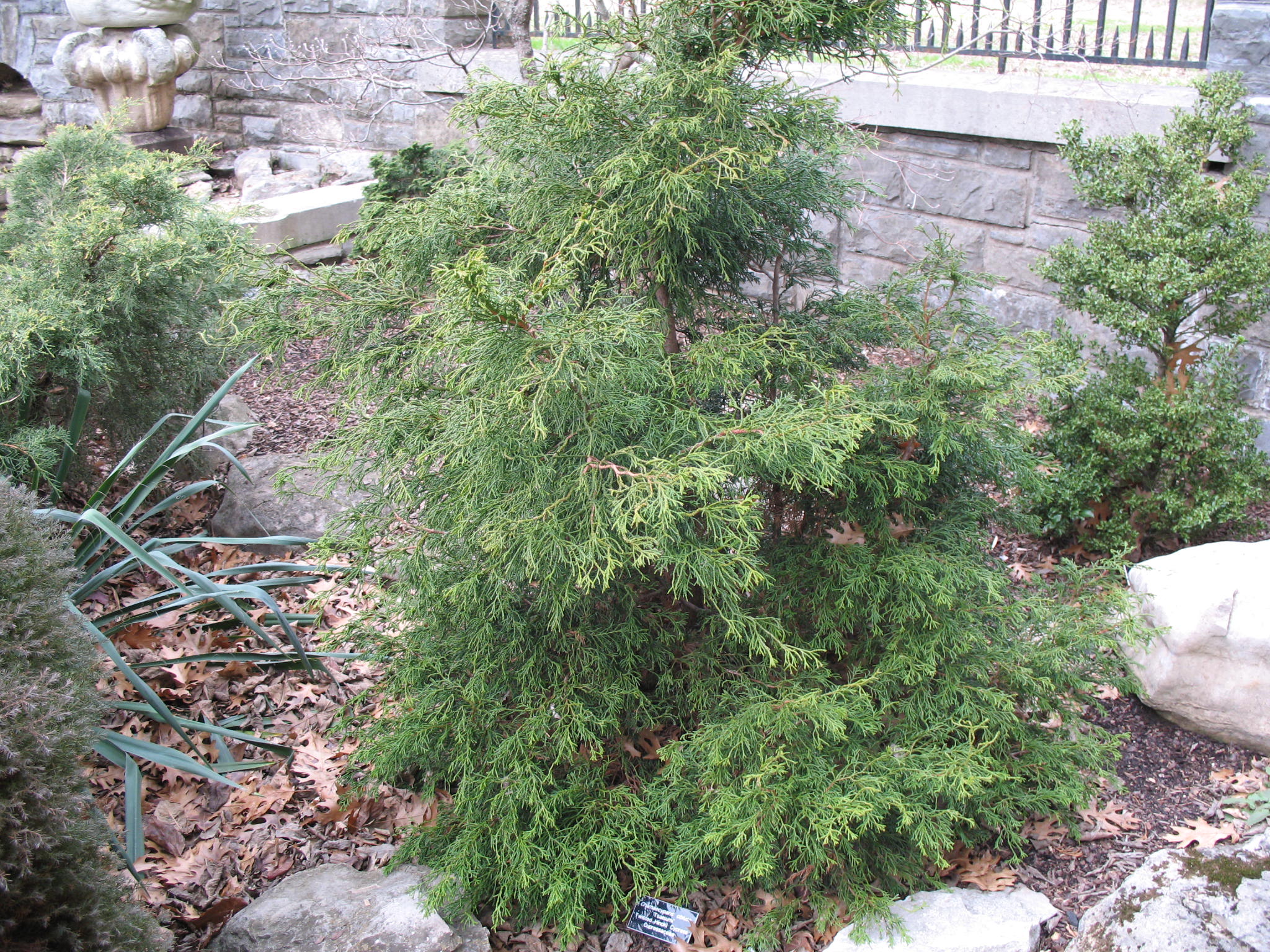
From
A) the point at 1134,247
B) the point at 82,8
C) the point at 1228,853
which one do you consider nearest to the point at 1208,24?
the point at 1134,247

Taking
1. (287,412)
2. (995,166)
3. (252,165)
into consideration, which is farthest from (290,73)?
(995,166)

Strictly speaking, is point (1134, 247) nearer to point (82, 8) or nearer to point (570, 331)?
point (570, 331)

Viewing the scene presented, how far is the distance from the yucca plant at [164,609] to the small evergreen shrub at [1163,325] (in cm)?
321

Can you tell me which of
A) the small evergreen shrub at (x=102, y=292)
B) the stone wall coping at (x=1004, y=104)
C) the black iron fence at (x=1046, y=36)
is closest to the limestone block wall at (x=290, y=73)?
the black iron fence at (x=1046, y=36)

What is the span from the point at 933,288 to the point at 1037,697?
186 centimetres

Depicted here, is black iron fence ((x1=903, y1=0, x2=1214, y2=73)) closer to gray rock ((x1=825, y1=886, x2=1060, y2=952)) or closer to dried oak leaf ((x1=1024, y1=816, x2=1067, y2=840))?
dried oak leaf ((x1=1024, y1=816, x2=1067, y2=840))

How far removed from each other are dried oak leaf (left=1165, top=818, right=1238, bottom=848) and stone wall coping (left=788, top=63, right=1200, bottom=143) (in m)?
3.22

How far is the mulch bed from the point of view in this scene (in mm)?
2850

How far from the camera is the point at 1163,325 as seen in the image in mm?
4051

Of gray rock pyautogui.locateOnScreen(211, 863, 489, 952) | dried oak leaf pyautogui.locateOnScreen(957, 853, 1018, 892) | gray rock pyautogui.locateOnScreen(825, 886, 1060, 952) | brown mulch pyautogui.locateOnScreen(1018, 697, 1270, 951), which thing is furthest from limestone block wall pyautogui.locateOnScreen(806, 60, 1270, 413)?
gray rock pyautogui.locateOnScreen(211, 863, 489, 952)

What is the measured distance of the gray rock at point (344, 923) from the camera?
8.53 feet

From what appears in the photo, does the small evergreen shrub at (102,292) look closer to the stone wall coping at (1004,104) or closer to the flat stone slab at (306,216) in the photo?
the flat stone slab at (306,216)

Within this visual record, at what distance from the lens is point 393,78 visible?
26.2 feet

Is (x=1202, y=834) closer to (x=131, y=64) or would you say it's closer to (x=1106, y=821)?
(x=1106, y=821)
